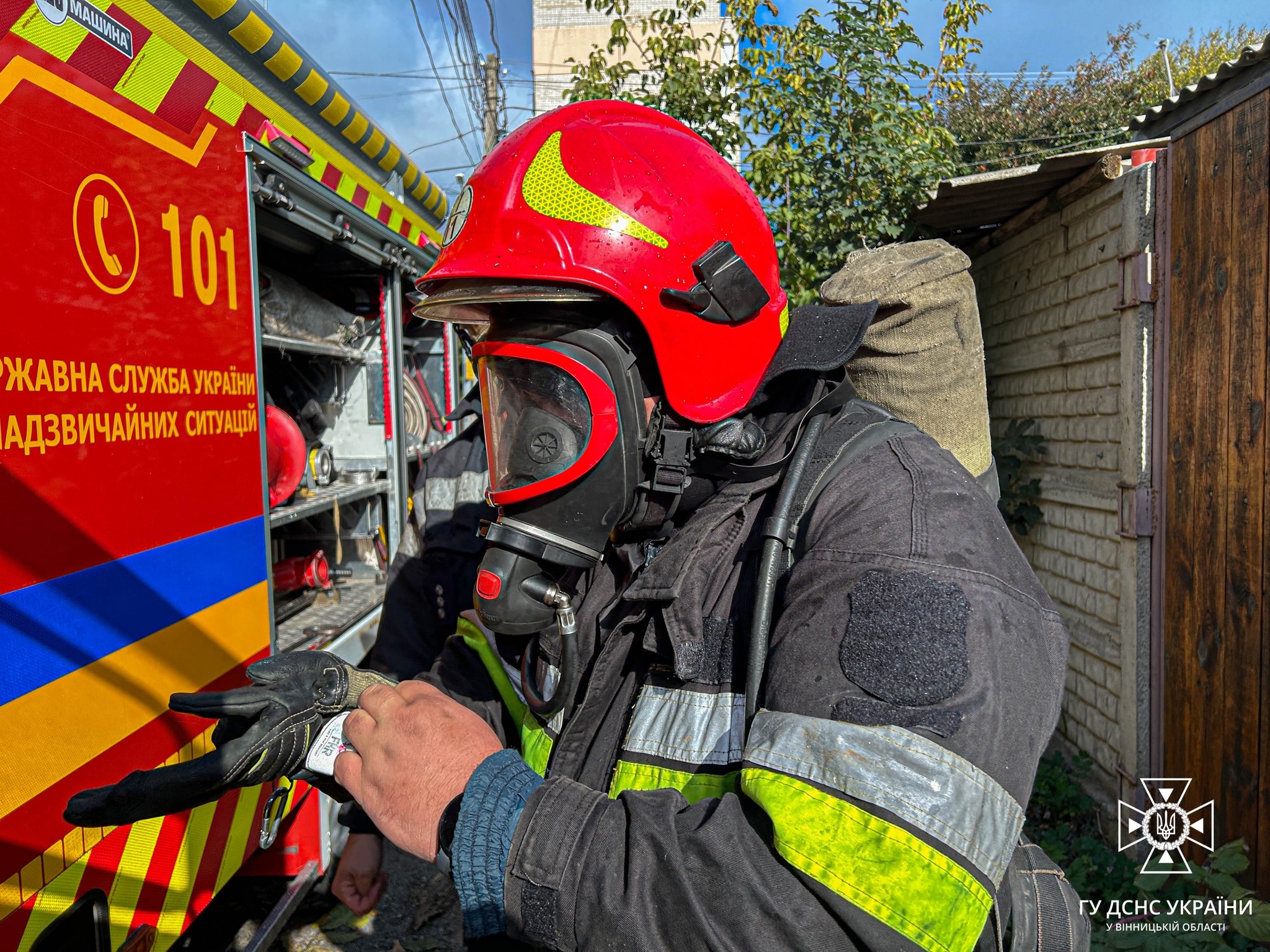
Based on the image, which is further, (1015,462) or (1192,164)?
(1015,462)

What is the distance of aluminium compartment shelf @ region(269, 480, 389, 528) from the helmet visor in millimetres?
1440

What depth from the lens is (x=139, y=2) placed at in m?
2.01

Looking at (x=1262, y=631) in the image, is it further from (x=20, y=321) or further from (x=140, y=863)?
(x=20, y=321)

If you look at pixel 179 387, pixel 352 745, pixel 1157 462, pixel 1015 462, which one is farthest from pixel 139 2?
pixel 1015 462

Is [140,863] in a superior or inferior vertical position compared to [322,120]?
inferior

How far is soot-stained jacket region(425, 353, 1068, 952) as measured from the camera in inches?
37.7

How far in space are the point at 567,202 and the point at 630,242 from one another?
0.15 meters

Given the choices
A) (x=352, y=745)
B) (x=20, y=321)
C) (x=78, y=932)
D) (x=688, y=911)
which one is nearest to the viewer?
(x=688, y=911)

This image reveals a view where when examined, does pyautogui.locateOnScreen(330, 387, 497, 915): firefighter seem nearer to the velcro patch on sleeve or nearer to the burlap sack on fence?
the burlap sack on fence

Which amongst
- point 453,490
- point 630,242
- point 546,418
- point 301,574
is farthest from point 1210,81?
point 301,574

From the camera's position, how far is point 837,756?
99 cm

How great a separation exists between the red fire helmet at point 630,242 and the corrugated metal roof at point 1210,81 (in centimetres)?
308

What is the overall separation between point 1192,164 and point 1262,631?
6.91 ft

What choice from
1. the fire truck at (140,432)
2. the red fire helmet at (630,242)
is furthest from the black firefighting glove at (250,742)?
the red fire helmet at (630,242)
